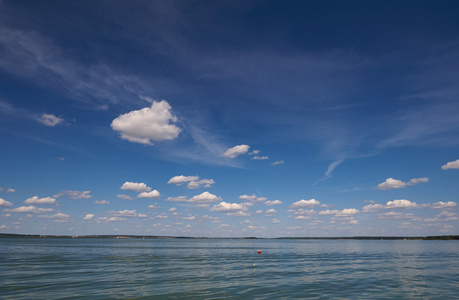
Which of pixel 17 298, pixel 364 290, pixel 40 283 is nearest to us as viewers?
pixel 17 298

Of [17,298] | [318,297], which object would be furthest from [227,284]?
[17,298]

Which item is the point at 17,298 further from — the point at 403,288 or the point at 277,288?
the point at 403,288

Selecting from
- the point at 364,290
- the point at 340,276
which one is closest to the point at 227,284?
the point at 364,290

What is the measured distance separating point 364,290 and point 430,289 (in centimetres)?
730

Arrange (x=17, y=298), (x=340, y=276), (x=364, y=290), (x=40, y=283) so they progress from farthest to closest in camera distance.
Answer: (x=340, y=276), (x=40, y=283), (x=364, y=290), (x=17, y=298)

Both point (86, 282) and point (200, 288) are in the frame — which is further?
point (86, 282)

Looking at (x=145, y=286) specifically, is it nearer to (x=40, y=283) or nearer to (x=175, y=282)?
(x=175, y=282)

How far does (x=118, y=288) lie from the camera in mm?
29578

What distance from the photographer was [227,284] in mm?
32344

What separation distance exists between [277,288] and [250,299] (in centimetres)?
637

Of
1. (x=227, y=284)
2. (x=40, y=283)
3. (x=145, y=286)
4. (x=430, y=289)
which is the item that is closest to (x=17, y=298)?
(x=40, y=283)

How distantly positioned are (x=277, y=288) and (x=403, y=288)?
43.8 ft

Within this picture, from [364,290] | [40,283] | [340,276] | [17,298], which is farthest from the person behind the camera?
[340,276]

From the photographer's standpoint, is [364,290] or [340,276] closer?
[364,290]
